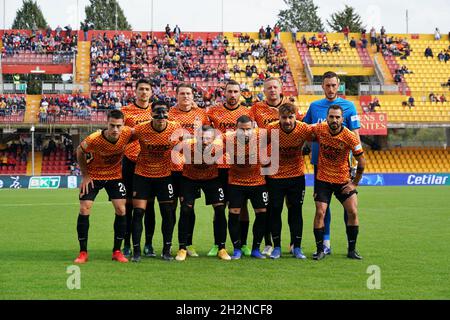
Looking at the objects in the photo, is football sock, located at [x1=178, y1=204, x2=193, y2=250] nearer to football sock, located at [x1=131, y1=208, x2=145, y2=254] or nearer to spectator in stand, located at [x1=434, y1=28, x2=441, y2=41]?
football sock, located at [x1=131, y1=208, x2=145, y2=254]

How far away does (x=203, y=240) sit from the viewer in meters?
12.4

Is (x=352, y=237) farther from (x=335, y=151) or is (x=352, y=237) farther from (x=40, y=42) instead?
(x=40, y=42)

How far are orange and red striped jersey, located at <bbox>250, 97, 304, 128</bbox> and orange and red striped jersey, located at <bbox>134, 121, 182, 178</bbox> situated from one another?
124 cm

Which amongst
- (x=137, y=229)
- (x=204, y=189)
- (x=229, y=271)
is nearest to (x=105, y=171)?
(x=137, y=229)

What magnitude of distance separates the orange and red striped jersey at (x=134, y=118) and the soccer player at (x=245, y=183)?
1.27 meters

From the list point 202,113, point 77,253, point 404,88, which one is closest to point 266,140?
point 202,113

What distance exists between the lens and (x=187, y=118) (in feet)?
34.3

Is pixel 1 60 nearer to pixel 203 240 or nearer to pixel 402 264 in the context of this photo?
pixel 203 240

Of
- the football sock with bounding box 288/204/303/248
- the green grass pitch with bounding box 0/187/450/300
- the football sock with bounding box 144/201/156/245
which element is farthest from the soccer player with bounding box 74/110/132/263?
the football sock with bounding box 288/204/303/248

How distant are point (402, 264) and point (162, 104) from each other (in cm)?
373

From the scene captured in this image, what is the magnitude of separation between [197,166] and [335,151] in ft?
6.28

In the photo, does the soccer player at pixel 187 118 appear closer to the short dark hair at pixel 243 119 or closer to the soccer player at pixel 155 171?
the soccer player at pixel 155 171

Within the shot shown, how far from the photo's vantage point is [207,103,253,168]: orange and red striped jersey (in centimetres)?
1044

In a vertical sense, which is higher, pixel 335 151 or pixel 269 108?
pixel 269 108
